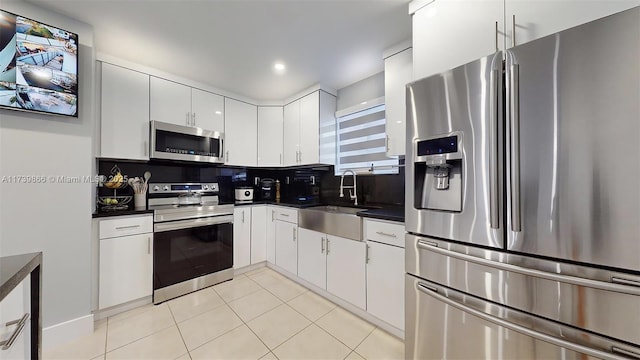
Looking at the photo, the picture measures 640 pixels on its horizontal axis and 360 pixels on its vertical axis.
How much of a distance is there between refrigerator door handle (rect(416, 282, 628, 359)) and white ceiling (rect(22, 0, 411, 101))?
1.84 meters

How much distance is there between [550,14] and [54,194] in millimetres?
3050

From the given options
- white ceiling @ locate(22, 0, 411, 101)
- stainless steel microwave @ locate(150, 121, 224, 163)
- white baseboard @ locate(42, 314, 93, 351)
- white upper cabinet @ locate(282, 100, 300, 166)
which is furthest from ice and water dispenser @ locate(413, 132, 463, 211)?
white baseboard @ locate(42, 314, 93, 351)

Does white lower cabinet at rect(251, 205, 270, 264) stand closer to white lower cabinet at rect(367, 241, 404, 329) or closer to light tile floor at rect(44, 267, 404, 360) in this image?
light tile floor at rect(44, 267, 404, 360)

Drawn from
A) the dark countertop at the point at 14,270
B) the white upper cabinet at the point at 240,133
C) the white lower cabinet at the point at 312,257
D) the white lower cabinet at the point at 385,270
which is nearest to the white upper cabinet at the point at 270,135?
the white upper cabinet at the point at 240,133

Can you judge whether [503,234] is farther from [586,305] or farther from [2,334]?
[2,334]

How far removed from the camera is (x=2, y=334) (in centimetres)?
66

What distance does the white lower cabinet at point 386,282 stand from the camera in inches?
62.8

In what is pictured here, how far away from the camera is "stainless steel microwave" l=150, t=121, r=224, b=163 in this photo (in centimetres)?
225

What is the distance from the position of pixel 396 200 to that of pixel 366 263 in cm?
74

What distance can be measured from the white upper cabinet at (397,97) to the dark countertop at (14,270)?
2.02m

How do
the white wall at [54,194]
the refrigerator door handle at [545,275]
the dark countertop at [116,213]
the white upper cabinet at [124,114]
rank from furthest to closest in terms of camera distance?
the white upper cabinet at [124,114], the dark countertop at [116,213], the white wall at [54,194], the refrigerator door handle at [545,275]

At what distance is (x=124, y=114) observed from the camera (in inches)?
83.2

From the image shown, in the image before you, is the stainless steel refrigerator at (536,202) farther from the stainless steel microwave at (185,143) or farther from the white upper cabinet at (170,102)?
the white upper cabinet at (170,102)

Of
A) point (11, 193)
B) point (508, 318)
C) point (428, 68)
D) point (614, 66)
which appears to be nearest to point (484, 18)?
point (428, 68)
